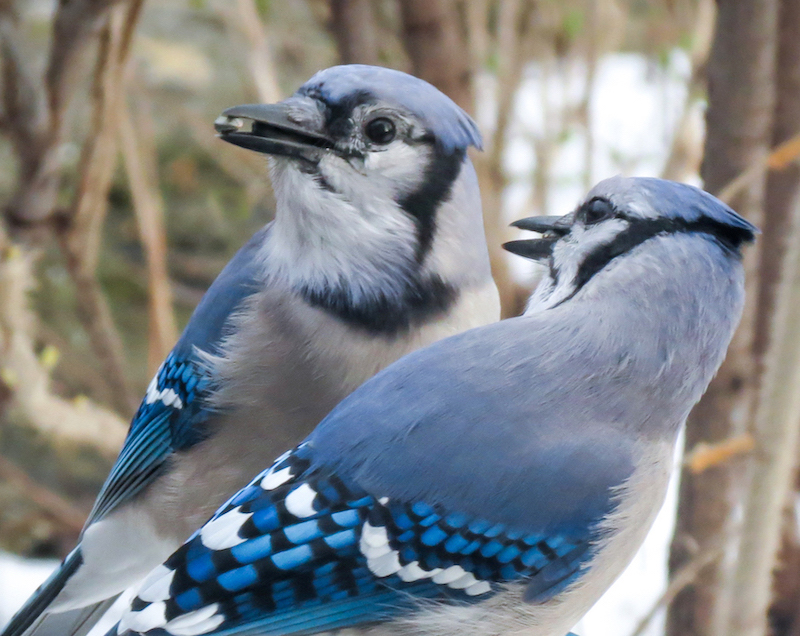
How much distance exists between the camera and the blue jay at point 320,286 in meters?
0.98

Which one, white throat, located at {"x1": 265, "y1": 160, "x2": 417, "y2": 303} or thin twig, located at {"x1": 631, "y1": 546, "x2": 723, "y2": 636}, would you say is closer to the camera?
white throat, located at {"x1": 265, "y1": 160, "x2": 417, "y2": 303}

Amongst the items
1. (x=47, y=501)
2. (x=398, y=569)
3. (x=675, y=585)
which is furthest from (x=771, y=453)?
(x=47, y=501)

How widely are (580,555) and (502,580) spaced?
0.24 feet

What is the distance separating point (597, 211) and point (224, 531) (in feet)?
1.50

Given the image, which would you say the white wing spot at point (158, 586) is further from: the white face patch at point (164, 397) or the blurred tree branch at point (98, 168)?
the blurred tree branch at point (98, 168)

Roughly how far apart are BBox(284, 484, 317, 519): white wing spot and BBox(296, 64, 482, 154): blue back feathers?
14.6 inches

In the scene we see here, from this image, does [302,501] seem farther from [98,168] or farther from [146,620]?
[98,168]

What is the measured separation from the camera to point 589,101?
232 centimetres

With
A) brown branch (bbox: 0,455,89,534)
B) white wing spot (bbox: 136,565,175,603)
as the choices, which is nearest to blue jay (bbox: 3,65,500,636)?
white wing spot (bbox: 136,565,175,603)

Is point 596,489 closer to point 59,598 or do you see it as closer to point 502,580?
point 502,580

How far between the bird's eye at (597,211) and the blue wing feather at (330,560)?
11.6 inches

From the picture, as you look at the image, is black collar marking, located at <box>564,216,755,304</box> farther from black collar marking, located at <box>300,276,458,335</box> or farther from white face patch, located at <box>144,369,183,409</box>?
white face patch, located at <box>144,369,183,409</box>

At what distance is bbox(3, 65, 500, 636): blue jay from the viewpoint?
984mm

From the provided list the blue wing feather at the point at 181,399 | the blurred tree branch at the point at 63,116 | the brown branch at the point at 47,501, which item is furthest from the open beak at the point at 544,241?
the brown branch at the point at 47,501
